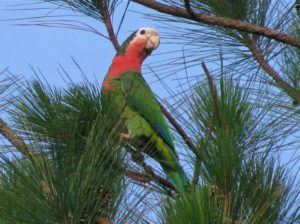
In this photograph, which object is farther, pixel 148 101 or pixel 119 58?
pixel 119 58

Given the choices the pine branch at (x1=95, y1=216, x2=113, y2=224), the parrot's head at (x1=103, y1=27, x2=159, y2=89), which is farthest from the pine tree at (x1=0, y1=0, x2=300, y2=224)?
the parrot's head at (x1=103, y1=27, x2=159, y2=89)

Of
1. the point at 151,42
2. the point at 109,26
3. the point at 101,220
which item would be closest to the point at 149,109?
the point at 109,26

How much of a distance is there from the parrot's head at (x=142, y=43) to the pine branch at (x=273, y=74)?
3.87 ft

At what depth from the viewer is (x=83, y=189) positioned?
4.77 ft

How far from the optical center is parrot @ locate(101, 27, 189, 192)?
214 centimetres

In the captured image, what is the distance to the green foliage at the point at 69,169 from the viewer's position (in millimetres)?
1439

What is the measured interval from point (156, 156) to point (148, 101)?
371 mm

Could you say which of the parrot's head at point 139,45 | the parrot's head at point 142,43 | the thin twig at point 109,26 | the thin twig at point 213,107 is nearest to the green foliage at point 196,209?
the thin twig at point 213,107

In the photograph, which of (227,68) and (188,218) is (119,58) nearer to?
(227,68)

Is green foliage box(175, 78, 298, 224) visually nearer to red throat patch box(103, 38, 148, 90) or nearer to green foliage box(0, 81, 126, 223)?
green foliage box(0, 81, 126, 223)

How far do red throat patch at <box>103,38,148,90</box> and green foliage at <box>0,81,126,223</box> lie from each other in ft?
4.76

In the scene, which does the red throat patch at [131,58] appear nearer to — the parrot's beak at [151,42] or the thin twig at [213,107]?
the parrot's beak at [151,42]

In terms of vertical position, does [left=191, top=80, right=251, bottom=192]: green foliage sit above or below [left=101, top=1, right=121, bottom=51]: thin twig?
below

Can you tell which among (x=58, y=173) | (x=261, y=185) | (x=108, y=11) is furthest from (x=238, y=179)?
(x=108, y=11)
